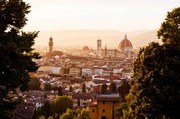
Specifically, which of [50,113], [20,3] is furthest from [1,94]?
[50,113]

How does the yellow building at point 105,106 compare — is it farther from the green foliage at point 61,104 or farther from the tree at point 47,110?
the green foliage at point 61,104

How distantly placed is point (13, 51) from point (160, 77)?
506 centimetres

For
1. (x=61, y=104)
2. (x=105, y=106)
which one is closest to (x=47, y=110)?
(x=61, y=104)

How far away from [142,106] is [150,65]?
1360 mm

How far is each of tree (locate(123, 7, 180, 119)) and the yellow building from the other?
1515 cm

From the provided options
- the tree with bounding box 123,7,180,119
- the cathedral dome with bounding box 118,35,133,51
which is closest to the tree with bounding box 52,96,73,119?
the tree with bounding box 123,7,180,119

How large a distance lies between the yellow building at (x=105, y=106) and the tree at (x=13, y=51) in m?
17.9

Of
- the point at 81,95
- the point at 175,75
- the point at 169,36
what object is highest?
the point at 169,36

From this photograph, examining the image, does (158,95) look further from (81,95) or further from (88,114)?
(81,95)

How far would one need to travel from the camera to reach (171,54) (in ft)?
51.1

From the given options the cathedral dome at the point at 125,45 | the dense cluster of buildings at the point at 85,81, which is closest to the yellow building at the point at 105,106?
the dense cluster of buildings at the point at 85,81

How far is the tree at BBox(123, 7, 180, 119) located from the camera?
14.9m

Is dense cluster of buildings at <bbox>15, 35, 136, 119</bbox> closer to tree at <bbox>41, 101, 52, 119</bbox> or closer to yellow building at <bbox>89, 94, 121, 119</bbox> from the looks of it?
yellow building at <bbox>89, 94, 121, 119</bbox>

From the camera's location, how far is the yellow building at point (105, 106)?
3127 centimetres
